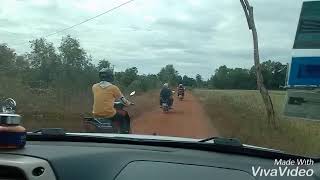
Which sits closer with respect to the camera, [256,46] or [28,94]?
[256,46]

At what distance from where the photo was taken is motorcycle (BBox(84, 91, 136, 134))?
29.0 feet

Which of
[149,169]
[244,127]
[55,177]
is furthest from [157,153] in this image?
[244,127]

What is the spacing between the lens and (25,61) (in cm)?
3155

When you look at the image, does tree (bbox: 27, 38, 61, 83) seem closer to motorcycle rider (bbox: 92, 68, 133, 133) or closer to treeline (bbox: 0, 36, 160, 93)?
treeline (bbox: 0, 36, 160, 93)

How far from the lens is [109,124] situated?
9227mm

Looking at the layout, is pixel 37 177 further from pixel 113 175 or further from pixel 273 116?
pixel 273 116

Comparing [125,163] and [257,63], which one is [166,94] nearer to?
[257,63]

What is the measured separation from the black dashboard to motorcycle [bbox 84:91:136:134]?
6.06 meters

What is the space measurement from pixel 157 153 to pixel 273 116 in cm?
1732

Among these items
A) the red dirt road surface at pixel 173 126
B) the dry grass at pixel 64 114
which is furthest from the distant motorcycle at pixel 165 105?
the dry grass at pixel 64 114

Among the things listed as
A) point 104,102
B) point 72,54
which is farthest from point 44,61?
point 104,102

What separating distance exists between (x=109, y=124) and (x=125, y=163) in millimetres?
6944

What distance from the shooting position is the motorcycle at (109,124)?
884 centimetres

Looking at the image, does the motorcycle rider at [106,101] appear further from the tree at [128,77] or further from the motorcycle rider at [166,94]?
the tree at [128,77]
